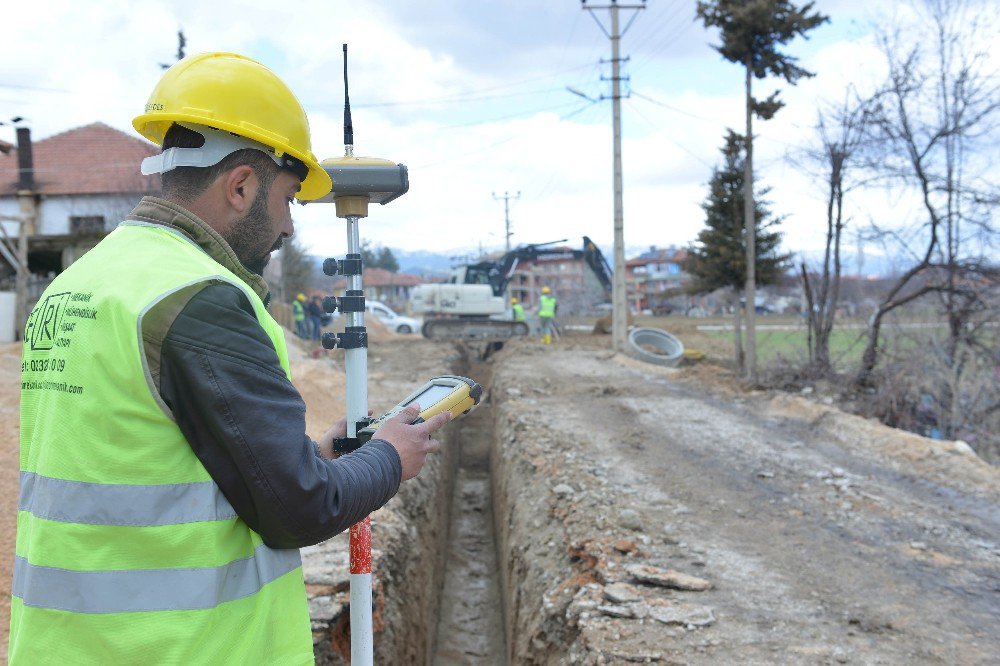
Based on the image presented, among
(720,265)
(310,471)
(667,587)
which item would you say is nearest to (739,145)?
(720,265)

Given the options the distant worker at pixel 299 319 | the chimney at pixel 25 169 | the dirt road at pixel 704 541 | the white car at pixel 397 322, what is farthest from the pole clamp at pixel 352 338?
the white car at pixel 397 322

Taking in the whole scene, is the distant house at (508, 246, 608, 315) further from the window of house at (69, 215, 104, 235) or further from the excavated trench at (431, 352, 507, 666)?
the window of house at (69, 215, 104, 235)

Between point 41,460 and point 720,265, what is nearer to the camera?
point 41,460

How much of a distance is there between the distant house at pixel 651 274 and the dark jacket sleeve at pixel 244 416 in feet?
187

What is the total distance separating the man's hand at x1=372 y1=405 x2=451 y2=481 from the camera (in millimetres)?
1849

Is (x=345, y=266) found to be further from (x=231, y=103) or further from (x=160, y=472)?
(x=160, y=472)

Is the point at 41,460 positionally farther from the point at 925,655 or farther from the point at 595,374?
the point at 595,374

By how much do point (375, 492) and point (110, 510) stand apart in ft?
1.72

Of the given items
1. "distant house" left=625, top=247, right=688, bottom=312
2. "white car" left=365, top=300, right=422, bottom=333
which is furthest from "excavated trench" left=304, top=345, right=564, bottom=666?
"distant house" left=625, top=247, right=688, bottom=312

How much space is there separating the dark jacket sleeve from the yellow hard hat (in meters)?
0.43

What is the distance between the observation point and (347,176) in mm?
2510

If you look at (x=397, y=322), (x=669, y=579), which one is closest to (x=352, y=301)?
(x=669, y=579)

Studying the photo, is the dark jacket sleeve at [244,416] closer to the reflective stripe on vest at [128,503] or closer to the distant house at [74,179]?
the reflective stripe on vest at [128,503]

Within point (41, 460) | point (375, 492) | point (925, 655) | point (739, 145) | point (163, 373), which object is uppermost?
point (739, 145)
